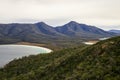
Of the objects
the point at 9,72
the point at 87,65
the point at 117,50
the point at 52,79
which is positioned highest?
the point at 117,50

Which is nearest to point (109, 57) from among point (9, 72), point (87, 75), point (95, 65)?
point (95, 65)

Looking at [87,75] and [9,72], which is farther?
[9,72]

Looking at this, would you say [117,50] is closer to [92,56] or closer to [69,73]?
[92,56]

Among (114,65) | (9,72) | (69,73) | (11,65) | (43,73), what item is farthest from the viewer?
(11,65)

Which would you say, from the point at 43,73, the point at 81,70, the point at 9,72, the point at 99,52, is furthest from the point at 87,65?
the point at 9,72

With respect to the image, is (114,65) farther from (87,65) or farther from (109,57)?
(87,65)

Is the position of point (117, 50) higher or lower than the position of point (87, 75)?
higher

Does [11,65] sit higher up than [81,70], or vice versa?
[81,70]

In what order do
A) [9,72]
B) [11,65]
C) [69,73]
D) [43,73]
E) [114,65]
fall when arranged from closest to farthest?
1. [114,65]
2. [69,73]
3. [43,73]
4. [9,72]
5. [11,65]

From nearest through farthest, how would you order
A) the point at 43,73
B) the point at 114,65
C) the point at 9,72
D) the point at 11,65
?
the point at 114,65, the point at 43,73, the point at 9,72, the point at 11,65
